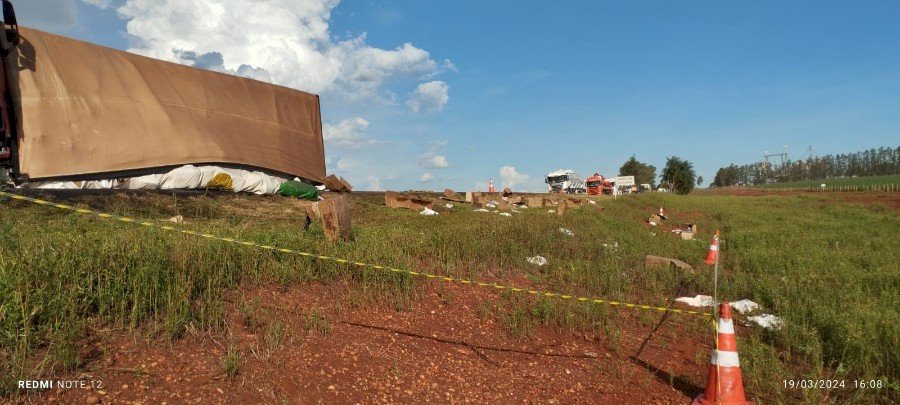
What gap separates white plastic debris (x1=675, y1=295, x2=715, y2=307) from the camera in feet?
22.2

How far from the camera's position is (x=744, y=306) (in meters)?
6.54

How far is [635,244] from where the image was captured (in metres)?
11.5

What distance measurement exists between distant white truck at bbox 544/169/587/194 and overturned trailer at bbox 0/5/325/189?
108ft

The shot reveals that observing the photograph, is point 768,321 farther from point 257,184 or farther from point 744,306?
point 257,184

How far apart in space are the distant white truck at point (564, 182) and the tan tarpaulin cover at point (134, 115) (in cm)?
3267

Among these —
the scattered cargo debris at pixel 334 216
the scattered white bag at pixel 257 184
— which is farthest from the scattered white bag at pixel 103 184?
the scattered cargo debris at pixel 334 216

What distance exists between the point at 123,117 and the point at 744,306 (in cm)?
1562

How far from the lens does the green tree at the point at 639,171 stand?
88.1 m

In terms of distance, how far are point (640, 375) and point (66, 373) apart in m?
4.10

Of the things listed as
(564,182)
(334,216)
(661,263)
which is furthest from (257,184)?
(564,182)

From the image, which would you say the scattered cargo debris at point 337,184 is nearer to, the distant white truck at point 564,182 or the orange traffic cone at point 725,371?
the orange traffic cone at point 725,371

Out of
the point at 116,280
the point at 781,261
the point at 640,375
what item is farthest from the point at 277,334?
the point at 781,261

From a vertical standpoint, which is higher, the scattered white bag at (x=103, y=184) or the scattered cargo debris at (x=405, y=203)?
the scattered white bag at (x=103, y=184)

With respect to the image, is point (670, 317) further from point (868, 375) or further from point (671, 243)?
point (671, 243)
